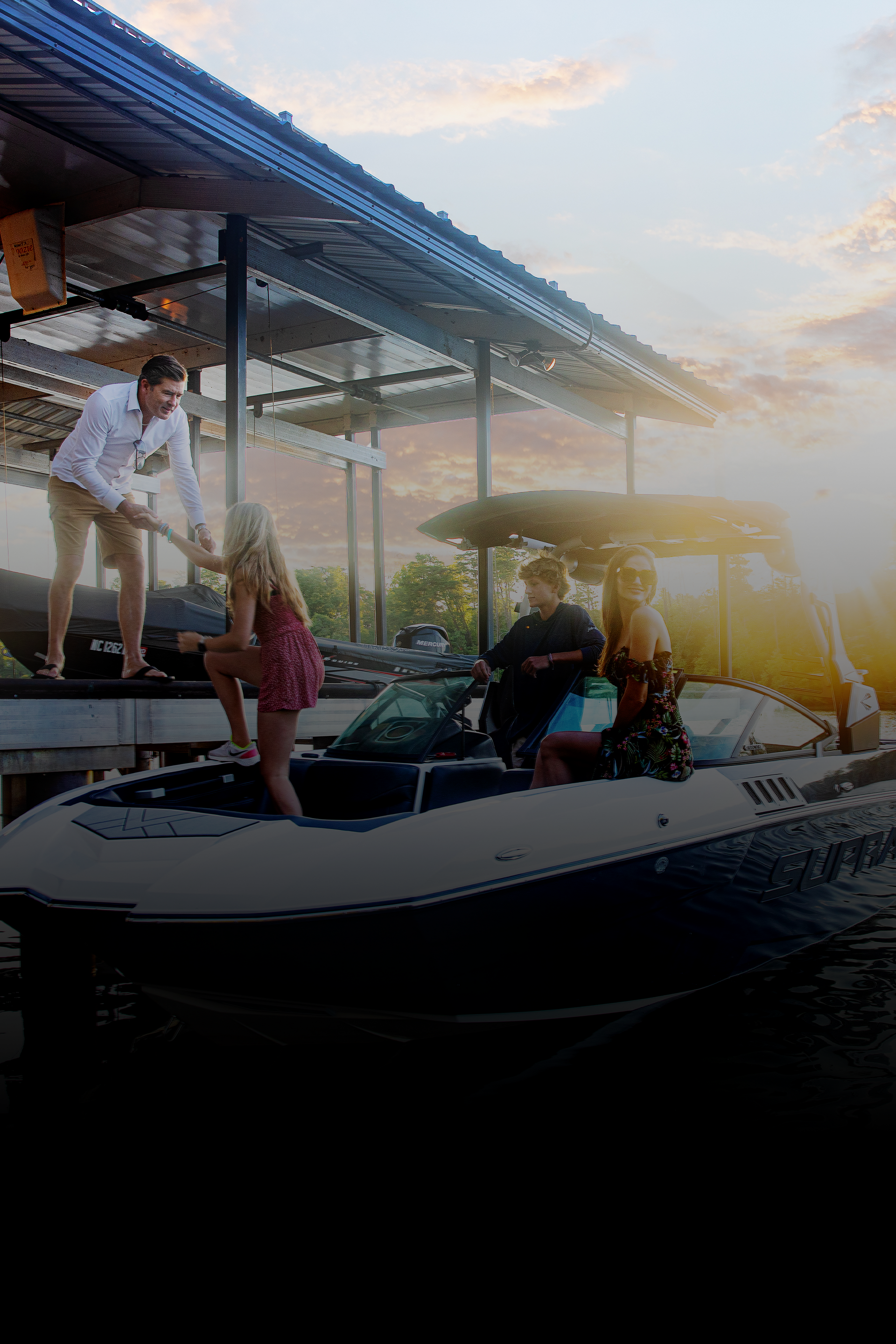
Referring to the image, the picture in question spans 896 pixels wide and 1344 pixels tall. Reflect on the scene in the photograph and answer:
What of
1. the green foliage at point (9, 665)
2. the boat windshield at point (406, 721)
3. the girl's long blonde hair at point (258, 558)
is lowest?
the boat windshield at point (406, 721)

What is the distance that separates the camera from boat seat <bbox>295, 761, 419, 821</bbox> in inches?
126

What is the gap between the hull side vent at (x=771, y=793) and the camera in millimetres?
3207

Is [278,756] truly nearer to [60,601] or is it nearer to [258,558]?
[258,558]

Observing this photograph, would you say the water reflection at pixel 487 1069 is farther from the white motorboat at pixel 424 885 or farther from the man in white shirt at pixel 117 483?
the man in white shirt at pixel 117 483

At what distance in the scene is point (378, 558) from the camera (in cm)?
1078

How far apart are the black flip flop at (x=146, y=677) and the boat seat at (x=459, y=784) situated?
2.89 m

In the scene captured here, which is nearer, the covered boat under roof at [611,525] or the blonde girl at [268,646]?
the blonde girl at [268,646]

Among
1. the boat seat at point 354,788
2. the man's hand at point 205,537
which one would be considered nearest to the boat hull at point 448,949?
the boat seat at point 354,788

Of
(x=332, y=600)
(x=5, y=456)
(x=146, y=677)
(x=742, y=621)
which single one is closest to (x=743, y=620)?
(x=742, y=621)

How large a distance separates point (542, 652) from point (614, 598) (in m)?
0.86

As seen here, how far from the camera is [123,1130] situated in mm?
2596

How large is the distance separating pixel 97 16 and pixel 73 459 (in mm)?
2053

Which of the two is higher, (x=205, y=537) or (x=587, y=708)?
(x=205, y=537)

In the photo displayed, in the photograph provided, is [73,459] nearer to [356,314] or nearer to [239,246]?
[239,246]
